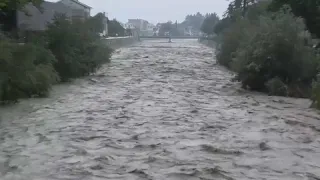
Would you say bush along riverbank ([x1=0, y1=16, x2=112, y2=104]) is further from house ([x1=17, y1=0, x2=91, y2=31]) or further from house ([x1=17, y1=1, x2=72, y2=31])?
house ([x1=17, y1=1, x2=72, y2=31])

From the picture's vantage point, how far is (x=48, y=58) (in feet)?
74.4

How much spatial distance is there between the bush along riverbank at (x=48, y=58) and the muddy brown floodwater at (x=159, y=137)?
2.18 feet

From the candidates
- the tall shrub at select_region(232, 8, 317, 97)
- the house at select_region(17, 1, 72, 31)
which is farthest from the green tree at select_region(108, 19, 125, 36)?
the tall shrub at select_region(232, 8, 317, 97)

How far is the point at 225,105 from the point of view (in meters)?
18.7

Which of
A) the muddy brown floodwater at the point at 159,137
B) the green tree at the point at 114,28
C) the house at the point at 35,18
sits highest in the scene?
the house at the point at 35,18

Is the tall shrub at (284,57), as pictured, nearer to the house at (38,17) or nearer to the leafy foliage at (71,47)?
the leafy foliage at (71,47)

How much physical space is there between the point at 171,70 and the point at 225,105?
1616cm

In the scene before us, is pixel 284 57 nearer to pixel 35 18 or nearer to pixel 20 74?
pixel 20 74

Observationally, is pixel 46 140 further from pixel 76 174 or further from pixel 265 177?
pixel 265 177

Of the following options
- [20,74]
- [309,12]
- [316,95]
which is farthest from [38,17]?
[316,95]

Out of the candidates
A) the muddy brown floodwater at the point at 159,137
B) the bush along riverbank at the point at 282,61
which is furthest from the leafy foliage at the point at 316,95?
the bush along riverbank at the point at 282,61

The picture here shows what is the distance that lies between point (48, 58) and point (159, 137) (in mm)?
11259

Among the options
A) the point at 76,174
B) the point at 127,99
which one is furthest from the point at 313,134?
the point at 127,99

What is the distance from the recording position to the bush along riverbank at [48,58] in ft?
59.0
